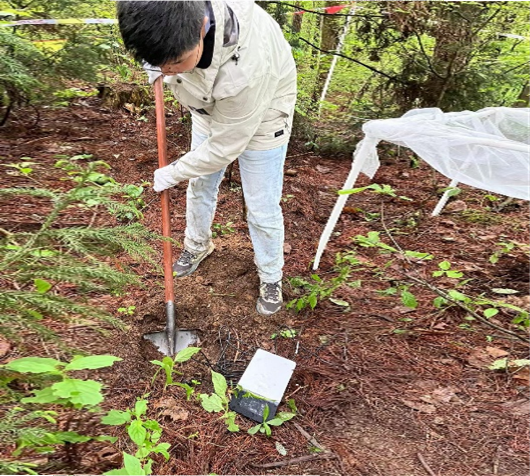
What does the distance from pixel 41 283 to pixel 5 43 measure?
8.81 ft

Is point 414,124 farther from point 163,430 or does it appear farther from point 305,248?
point 163,430

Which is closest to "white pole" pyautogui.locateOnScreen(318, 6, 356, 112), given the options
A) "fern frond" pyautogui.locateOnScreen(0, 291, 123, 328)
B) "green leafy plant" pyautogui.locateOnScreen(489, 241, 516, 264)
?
"green leafy plant" pyautogui.locateOnScreen(489, 241, 516, 264)

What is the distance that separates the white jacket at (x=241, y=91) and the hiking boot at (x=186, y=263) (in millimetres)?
794

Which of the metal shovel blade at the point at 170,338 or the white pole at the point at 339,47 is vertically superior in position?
the white pole at the point at 339,47

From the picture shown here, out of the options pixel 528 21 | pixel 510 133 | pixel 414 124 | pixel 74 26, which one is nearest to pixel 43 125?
pixel 74 26

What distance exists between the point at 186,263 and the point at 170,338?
0.71 metres

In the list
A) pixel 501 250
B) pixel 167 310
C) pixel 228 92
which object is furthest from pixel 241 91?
pixel 501 250

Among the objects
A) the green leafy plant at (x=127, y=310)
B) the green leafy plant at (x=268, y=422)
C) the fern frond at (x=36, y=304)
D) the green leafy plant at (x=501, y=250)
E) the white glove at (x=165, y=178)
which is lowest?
the green leafy plant at (x=268, y=422)

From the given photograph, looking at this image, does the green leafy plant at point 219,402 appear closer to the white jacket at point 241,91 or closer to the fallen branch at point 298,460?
the fallen branch at point 298,460

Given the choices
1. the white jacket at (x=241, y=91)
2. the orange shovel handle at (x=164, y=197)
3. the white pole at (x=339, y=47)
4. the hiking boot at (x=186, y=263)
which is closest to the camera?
the white jacket at (x=241, y=91)

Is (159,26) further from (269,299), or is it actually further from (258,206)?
(269,299)

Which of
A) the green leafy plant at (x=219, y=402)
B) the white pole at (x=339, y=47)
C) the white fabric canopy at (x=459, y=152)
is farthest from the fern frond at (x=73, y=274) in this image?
the white pole at (x=339, y=47)

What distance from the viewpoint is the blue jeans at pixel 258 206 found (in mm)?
2352

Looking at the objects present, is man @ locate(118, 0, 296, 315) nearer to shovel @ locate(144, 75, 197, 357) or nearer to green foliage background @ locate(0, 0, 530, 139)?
shovel @ locate(144, 75, 197, 357)
